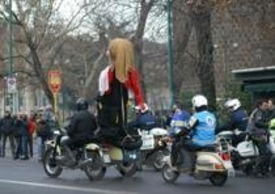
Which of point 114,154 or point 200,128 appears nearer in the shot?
point 200,128

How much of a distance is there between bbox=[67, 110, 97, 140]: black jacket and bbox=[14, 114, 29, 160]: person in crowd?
11.2 meters

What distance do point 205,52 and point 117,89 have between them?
12.0 metres

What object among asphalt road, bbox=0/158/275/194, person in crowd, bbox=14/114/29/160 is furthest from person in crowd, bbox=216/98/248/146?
person in crowd, bbox=14/114/29/160

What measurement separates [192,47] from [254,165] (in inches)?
852

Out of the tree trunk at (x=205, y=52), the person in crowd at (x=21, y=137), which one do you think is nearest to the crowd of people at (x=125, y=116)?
the tree trunk at (x=205, y=52)

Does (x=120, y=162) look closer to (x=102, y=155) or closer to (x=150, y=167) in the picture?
(x=102, y=155)

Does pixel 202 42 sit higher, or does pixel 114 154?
pixel 202 42

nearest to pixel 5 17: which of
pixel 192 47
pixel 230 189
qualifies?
pixel 192 47

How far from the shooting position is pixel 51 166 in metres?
18.6

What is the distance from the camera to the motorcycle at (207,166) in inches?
623

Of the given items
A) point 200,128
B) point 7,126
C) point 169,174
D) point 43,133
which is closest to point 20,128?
point 7,126

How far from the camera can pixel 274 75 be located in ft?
84.3

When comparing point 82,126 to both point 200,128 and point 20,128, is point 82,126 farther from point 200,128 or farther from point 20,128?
point 20,128

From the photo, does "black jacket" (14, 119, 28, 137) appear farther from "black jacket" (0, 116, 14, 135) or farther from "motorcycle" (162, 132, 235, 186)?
"motorcycle" (162, 132, 235, 186)
